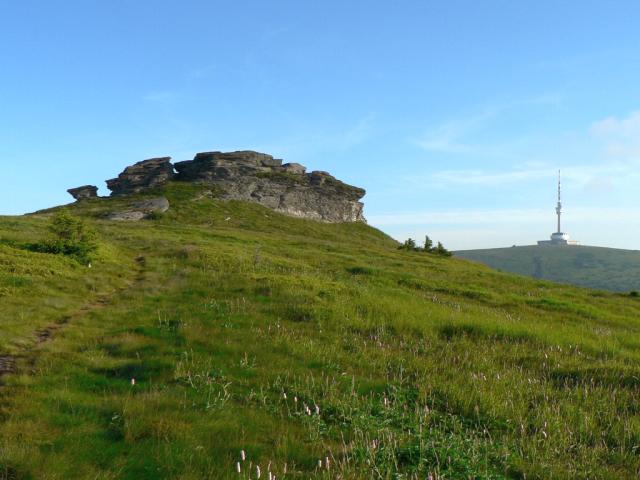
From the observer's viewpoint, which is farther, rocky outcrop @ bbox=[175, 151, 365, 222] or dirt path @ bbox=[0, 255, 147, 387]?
rocky outcrop @ bbox=[175, 151, 365, 222]

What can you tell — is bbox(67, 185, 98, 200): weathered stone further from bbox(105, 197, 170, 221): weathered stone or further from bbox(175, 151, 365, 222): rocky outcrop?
bbox(105, 197, 170, 221): weathered stone

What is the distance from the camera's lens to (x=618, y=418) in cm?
693

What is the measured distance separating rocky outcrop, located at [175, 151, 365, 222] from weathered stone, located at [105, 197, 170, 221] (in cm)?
1353

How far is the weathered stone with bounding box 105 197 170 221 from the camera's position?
59438 millimetres

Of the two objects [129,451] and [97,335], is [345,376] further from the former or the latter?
[97,335]

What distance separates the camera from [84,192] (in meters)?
80.4

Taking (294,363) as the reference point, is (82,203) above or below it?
above

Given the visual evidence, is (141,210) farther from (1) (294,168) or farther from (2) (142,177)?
(1) (294,168)

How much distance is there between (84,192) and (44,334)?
253ft

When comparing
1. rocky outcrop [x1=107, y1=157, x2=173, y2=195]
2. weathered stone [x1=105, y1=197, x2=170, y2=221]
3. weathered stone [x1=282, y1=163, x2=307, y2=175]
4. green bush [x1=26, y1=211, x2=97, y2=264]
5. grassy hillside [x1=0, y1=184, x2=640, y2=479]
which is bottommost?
grassy hillside [x1=0, y1=184, x2=640, y2=479]

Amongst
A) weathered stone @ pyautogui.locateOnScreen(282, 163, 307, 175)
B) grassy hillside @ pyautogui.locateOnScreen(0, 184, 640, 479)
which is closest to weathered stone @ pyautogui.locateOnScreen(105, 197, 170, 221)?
Answer: weathered stone @ pyautogui.locateOnScreen(282, 163, 307, 175)

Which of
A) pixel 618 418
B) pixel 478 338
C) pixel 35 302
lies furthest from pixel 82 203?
pixel 618 418

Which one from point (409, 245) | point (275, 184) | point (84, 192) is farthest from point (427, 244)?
point (84, 192)

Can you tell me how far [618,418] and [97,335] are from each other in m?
11.0
